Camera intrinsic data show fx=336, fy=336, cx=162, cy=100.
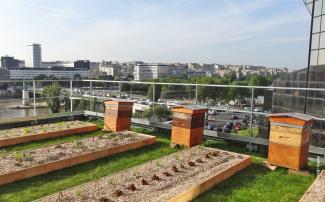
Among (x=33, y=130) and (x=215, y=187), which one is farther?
(x=33, y=130)

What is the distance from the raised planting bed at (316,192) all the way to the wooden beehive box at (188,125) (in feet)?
9.38

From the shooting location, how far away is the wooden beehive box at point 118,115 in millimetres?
8914

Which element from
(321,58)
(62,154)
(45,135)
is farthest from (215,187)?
(321,58)

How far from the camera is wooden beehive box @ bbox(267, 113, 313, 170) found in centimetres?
589

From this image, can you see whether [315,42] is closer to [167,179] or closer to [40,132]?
[40,132]

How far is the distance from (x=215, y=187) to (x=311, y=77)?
19.5 meters

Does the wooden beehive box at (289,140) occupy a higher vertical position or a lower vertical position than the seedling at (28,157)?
higher

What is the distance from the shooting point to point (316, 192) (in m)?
4.77

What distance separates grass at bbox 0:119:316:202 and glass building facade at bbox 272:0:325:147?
14.5 m

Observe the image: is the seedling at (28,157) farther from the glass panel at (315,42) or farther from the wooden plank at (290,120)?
the glass panel at (315,42)

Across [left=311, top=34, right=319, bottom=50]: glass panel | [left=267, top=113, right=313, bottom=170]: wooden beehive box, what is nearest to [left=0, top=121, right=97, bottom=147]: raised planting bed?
[left=267, top=113, right=313, bottom=170]: wooden beehive box

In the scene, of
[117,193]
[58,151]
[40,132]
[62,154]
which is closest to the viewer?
[117,193]

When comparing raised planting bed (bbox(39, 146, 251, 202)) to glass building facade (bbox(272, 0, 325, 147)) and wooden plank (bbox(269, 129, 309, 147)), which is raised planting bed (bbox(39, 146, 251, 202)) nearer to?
wooden plank (bbox(269, 129, 309, 147))

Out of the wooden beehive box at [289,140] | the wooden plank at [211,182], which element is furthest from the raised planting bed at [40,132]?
the wooden beehive box at [289,140]
